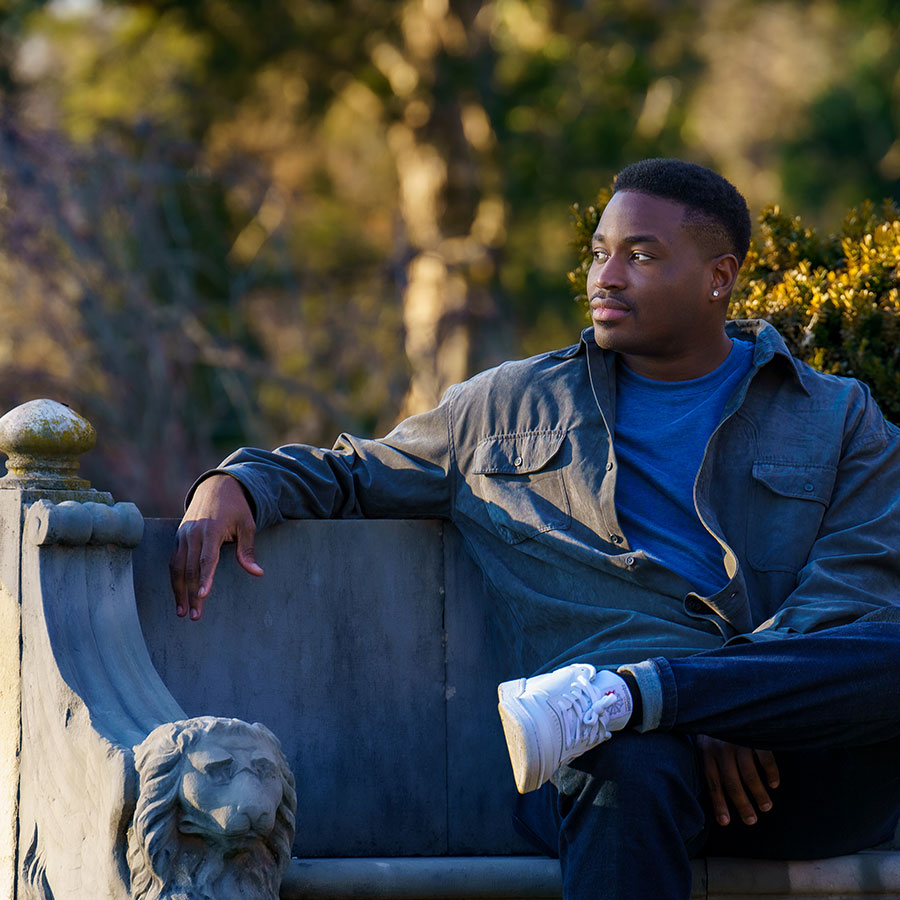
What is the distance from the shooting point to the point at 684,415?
341 cm

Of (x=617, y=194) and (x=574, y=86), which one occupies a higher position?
(x=574, y=86)

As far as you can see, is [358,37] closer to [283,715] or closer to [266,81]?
[266,81]

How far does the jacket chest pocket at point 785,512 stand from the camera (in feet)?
10.6

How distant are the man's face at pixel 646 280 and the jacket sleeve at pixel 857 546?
1.58 ft

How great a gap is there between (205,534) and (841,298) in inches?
87.2

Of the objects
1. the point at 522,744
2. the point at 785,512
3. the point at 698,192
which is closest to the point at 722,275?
the point at 698,192

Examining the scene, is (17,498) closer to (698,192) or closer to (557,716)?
(557,716)

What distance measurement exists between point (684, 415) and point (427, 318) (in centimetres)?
812

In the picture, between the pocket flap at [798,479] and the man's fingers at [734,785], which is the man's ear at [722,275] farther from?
the man's fingers at [734,785]

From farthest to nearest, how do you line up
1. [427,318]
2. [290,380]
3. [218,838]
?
1. [427,318]
2. [290,380]
3. [218,838]

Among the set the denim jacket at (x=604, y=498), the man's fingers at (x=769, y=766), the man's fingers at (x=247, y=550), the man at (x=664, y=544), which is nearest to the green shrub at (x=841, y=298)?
the man at (x=664, y=544)

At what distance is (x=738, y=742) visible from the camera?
2793 millimetres

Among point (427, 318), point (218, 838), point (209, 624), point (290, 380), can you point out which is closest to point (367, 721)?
point (209, 624)

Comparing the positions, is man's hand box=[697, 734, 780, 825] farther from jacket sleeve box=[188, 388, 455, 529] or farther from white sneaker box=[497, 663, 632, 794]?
jacket sleeve box=[188, 388, 455, 529]
